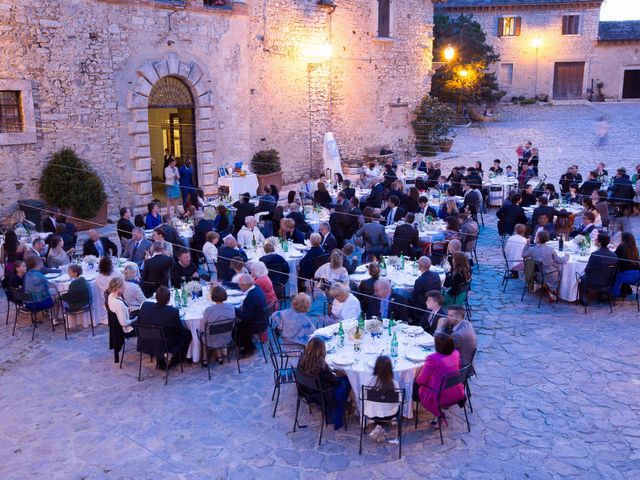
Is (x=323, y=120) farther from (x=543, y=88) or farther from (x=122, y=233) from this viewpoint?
(x=543, y=88)

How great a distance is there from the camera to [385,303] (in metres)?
8.25

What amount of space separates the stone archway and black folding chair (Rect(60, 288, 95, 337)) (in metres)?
7.30

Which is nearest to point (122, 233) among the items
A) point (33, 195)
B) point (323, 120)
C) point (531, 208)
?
point (33, 195)

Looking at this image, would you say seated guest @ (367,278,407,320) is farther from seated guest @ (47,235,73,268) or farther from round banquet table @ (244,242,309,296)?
seated guest @ (47,235,73,268)

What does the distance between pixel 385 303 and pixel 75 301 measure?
4.19 metres

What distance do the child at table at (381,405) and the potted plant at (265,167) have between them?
42.1 ft

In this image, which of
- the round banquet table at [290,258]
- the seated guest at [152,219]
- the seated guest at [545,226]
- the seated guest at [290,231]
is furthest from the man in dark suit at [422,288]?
the seated guest at [152,219]

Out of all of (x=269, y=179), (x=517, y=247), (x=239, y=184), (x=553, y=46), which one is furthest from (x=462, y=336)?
(x=553, y=46)

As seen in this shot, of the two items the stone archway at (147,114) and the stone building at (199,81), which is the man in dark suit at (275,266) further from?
the stone archway at (147,114)

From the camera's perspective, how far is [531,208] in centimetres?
1362

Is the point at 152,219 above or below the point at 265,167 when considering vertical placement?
below

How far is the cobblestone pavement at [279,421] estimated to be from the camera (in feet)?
19.6

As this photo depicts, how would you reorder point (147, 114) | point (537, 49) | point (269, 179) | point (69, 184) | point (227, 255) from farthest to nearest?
point (537, 49)
point (269, 179)
point (147, 114)
point (69, 184)
point (227, 255)

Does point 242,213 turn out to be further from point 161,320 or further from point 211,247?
point 161,320
